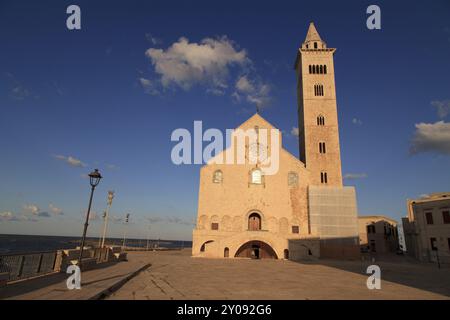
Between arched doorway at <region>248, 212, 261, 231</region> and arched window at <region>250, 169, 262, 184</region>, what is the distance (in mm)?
4269

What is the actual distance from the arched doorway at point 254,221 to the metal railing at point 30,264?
82.4 ft

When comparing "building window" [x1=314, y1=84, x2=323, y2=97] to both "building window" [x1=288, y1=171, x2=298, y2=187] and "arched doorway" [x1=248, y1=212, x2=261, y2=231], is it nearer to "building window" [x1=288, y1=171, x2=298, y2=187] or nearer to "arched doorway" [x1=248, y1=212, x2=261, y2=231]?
"building window" [x1=288, y1=171, x2=298, y2=187]

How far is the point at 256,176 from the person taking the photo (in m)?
37.4

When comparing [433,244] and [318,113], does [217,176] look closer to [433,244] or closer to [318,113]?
[318,113]

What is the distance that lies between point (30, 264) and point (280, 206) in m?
28.6

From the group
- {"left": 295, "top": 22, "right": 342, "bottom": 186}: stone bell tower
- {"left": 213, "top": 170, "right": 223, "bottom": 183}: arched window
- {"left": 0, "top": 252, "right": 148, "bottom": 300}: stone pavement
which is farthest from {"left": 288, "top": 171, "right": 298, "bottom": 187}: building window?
{"left": 0, "top": 252, "right": 148, "bottom": 300}: stone pavement

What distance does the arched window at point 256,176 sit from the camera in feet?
122

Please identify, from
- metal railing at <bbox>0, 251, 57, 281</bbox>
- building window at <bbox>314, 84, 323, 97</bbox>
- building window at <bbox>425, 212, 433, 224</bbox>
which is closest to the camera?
metal railing at <bbox>0, 251, 57, 281</bbox>

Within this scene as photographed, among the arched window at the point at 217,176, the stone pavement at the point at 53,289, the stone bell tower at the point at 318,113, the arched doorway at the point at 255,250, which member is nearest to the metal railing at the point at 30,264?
the stone pavement at the point at 53,289

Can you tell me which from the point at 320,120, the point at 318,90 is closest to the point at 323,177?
the point at 320,120

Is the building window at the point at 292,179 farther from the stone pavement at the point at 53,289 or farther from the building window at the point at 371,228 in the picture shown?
the building window at the point at 371,228

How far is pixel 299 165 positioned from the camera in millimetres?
38250

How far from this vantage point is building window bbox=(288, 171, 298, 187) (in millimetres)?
37469
